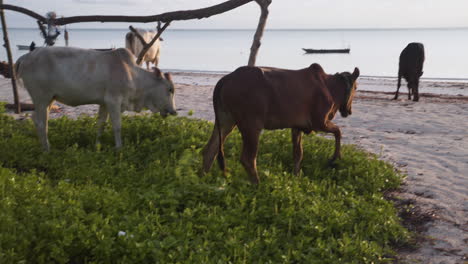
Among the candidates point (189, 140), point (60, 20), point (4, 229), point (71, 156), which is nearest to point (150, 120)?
point (189, 140)

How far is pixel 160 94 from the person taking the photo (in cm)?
770

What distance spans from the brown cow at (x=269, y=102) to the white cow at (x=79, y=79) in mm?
1703

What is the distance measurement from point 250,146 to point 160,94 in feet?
7.77

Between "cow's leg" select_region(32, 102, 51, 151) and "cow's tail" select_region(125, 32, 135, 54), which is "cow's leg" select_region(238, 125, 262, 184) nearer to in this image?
"cow's leg" select_region(32, 102, 51, 151)

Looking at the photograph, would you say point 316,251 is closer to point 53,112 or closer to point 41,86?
point 41,86

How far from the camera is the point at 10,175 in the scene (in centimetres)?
569

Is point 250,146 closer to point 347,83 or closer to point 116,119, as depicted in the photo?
point 347,83

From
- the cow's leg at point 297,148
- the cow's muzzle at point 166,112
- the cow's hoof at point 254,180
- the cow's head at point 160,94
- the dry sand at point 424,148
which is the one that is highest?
the cow's head at point 160,94

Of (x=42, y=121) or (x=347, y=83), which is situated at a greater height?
(x=347, y=83)

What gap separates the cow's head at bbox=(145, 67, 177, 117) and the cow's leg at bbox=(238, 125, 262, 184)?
7.26 ft

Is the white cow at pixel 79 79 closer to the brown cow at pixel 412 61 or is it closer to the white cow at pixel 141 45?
the white cow at pixel 141 45

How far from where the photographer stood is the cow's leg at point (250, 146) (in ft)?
19.2

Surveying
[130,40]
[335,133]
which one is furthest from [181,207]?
[130,40]

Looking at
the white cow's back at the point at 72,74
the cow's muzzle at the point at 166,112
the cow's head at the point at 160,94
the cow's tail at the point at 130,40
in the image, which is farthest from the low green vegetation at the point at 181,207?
the cow's tail at the point at 130,40
